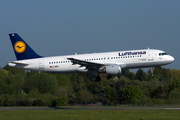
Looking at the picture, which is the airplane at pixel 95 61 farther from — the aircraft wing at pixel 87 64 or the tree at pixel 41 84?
the tree at pixel 41 84

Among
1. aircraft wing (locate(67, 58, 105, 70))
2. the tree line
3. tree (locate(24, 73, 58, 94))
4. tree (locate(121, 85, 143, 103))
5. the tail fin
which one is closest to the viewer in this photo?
aircraft wing (locate(67, 58, 105, 70))

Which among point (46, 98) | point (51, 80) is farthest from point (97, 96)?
point (46, 98)

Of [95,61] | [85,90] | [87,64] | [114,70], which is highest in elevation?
[95,61]

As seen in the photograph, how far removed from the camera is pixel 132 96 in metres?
92.2

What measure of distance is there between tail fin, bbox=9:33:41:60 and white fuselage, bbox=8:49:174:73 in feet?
6.07

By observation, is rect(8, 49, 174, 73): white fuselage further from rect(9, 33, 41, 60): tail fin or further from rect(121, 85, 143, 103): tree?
rect(121, 85, 143, 103): tree

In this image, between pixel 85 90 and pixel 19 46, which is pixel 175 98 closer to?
pixel 85 90

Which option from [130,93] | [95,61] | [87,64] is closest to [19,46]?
[87,64]

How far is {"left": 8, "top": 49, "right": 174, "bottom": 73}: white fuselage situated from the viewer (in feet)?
153

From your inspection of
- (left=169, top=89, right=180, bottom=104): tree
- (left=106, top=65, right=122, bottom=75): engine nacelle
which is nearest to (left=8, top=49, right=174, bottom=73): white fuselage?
(left=106, top=65, right=122, bottom=75): engine nacelle

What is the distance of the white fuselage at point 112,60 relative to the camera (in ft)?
153

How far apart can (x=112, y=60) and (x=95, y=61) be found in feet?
8.91

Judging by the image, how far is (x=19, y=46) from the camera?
53.6 meters

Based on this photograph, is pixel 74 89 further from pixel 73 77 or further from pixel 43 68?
pixel 43 68
